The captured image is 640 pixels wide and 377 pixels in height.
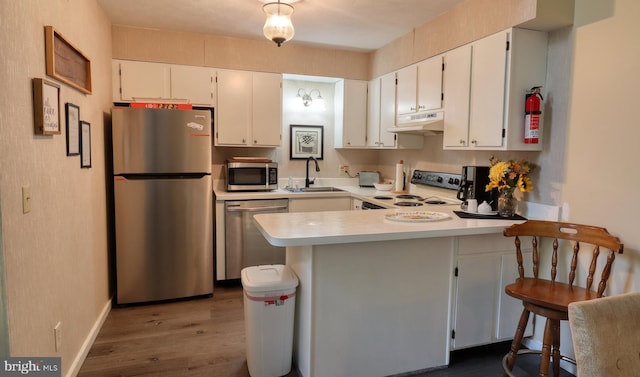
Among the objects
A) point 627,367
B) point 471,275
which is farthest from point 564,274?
point 627,367

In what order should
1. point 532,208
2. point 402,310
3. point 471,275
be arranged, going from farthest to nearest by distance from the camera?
point 532,208 < point 471,275 < point 402,310

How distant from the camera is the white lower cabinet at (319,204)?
154 inches

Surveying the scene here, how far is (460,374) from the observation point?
228 cm

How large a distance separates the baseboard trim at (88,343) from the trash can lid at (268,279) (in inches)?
43.8

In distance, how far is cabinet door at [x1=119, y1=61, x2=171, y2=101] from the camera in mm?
3551

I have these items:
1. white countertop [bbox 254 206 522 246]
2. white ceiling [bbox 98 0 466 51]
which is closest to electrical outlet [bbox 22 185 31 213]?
white countertop [bbox 254 206 522 246]

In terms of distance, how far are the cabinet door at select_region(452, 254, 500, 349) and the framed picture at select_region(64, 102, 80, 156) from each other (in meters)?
2.37

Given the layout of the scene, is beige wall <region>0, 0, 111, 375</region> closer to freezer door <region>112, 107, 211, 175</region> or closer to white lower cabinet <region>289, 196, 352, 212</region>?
freezer door <region>112, 107, 211, 175</region>

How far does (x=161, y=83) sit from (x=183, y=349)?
240 cm

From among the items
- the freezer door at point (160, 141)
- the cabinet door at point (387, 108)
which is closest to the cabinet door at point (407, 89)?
the cabinet door at point (387, 108)

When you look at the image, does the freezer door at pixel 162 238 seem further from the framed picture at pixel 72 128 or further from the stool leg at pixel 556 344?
the stool leg at pixel 556 344

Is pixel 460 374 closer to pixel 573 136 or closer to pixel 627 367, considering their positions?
pixel 627 367

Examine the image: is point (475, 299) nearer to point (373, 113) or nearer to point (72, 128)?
point (373, 113)

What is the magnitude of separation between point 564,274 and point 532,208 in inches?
18.1
